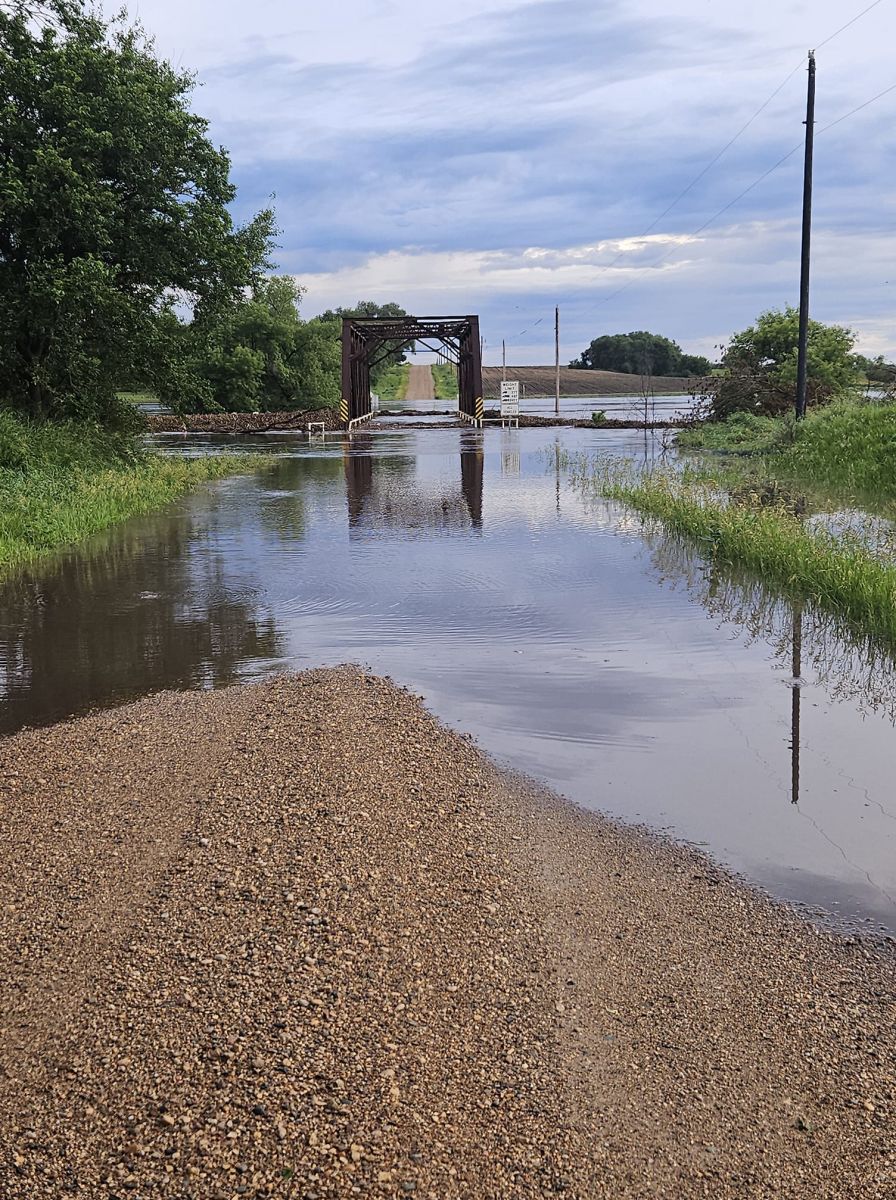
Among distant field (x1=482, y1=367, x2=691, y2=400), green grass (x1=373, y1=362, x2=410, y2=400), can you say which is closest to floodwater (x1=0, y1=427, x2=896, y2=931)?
distant field (x1=482, y1=367, x2=691, y2=400)

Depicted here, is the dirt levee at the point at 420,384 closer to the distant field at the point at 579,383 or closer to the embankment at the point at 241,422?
the distant field at the point at 579,383

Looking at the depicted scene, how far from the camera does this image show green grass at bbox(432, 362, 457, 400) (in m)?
115

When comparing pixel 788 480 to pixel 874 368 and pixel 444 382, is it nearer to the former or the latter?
pixel 874 368

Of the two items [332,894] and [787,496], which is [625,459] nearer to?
[787,496]

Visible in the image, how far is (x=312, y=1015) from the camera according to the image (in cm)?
343

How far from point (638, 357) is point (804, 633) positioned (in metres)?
142

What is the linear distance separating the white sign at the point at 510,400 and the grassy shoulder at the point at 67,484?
32725 mm

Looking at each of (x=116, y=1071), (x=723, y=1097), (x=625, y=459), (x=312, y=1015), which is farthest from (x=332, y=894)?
(x=625, y=459)

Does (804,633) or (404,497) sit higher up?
(404,497)

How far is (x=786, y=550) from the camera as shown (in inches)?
461

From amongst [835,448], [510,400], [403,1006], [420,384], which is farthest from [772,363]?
[420,384]

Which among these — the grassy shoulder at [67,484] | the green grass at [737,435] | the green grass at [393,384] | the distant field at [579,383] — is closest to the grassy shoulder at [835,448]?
the green grass at [737,435]

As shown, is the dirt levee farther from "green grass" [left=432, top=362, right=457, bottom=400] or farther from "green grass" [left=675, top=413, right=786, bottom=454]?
"green grass" [left=675, top=413, right=786, bottom=454]

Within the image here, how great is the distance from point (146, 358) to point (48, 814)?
18328 mm
